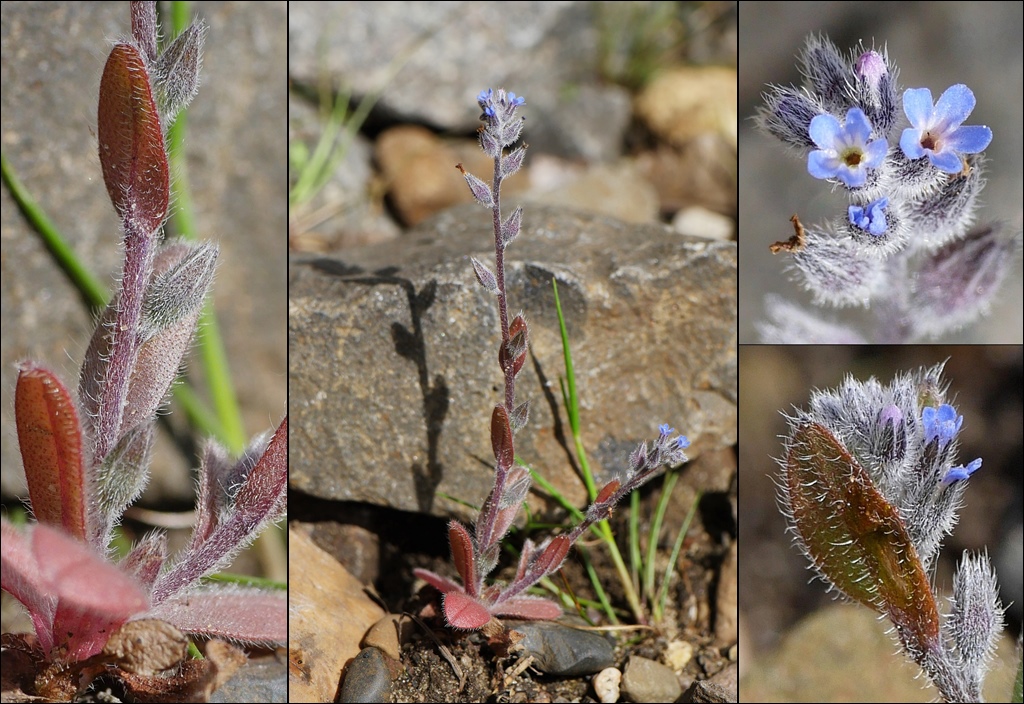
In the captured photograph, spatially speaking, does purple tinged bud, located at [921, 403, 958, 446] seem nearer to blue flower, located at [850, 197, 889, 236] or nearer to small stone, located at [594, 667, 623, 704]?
blue flower, located at [850, 197, 889, 236]

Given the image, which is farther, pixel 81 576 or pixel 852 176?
pixel 852 176

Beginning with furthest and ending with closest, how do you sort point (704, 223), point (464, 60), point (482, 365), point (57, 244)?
point (464, 60)
point (704, 223)
point (57, 244)
point (482, 365)

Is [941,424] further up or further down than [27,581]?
further up

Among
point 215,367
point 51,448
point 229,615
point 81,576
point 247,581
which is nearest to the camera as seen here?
point 81,576

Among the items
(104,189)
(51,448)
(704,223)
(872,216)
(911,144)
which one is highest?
(704,223)

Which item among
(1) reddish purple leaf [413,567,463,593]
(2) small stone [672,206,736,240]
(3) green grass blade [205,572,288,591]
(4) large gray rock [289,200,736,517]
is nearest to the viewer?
(1) reddish purple leaf [413,567,463,593]

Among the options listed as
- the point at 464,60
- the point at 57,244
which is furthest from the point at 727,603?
the point at 464,60

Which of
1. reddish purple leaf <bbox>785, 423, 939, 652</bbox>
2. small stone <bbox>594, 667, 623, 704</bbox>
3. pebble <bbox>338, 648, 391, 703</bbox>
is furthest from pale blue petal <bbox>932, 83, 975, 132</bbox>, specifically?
pebble <bbox>338, 648, 391, 703</bbox>

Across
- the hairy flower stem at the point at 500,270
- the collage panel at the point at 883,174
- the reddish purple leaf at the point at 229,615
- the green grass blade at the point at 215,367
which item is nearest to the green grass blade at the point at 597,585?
the hairy flower stem at the point at 500,270

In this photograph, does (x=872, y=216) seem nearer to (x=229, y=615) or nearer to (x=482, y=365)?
(x=482, y=365)
